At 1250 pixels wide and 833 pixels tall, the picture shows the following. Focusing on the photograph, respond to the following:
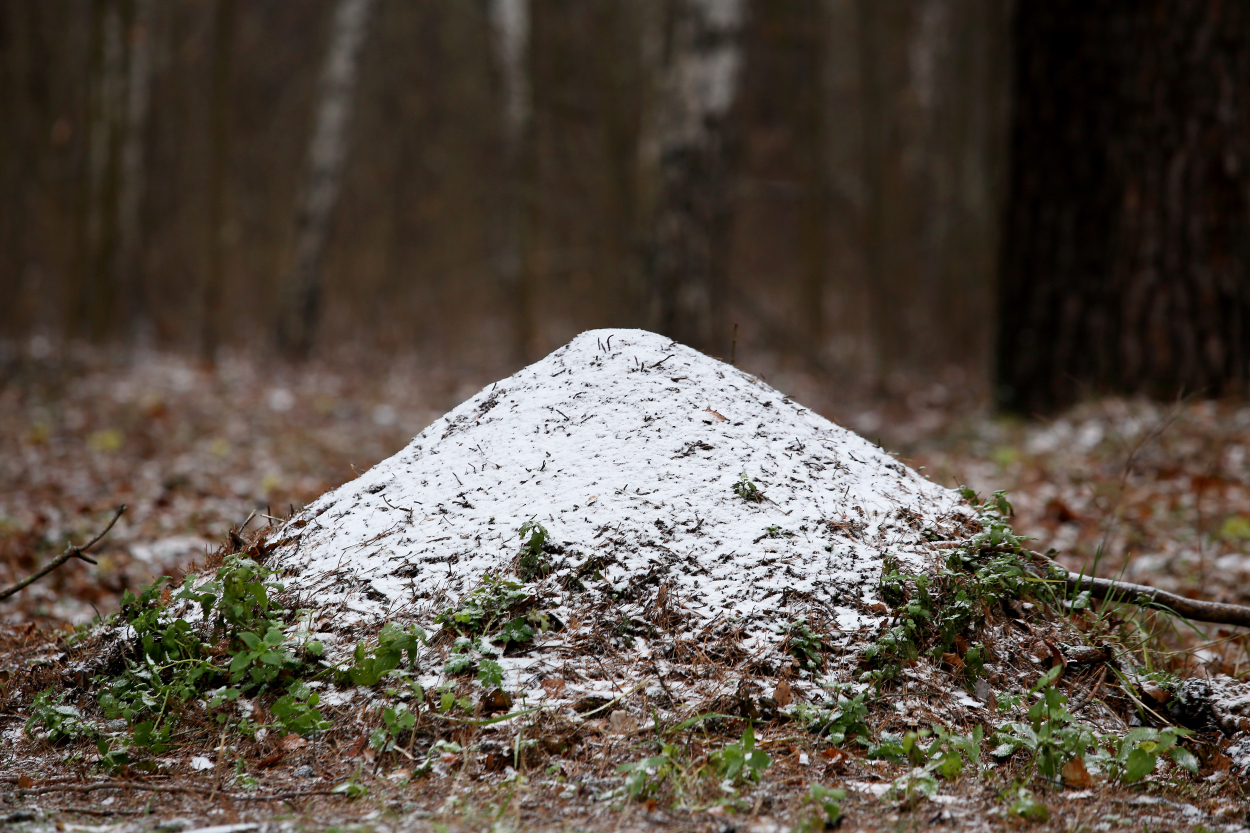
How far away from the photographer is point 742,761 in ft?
7.39

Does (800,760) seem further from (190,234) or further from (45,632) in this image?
(190,234)

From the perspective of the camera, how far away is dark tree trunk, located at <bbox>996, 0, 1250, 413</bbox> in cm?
636

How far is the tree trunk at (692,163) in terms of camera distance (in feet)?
25.8

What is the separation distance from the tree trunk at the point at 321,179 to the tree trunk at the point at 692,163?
7.14 meters

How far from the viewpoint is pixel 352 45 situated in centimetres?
1344

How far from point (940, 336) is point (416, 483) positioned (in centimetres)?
1219

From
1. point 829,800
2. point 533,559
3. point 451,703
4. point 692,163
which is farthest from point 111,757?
point 692,163

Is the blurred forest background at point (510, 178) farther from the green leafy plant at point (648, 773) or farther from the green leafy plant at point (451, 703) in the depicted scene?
the green leafy plant at point (648, 773)

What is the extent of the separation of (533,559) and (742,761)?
0.86m

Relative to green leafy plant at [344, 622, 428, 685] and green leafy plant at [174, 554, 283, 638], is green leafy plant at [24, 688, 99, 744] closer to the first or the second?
green leafy plant at [174, 554, 283, 638]

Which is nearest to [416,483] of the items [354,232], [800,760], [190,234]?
[800,760]

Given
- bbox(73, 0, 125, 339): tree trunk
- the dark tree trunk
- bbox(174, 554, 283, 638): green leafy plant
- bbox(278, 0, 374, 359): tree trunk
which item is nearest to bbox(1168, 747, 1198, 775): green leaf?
bbox(174, 554, 283, 638): green leafy plant

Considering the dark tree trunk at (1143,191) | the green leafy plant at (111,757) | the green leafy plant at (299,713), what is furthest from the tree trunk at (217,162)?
the green leafy plant at (299,713)

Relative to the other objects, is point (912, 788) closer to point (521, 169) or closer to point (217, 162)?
point (521, 169)
